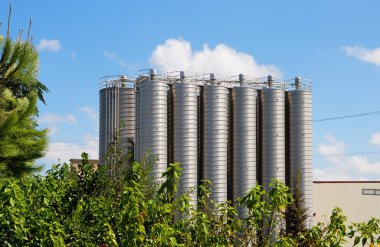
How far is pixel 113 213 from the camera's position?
9219 millimetres

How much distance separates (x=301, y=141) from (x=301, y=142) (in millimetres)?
60

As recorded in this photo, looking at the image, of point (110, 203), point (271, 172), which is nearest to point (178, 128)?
point (271, 172)

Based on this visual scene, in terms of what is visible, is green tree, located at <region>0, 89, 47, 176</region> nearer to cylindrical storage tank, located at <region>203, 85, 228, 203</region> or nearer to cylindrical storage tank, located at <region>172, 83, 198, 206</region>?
cylindrical storage tank, located at <region>172, 83, 198, 206</region>

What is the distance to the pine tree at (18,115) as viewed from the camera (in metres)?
25.1

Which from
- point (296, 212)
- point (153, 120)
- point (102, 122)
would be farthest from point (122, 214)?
point (102, 122)

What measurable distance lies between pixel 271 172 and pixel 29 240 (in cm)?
2649

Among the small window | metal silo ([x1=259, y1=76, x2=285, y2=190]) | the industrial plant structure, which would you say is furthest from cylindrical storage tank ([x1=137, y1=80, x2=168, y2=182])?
the small window

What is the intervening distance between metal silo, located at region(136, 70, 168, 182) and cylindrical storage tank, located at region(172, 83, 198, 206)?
61 cm

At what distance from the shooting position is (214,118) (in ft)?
105

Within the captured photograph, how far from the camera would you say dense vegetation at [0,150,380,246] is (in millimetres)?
8133

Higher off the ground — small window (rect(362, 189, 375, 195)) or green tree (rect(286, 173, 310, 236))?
small window (rect(362, 189, 375, 195))

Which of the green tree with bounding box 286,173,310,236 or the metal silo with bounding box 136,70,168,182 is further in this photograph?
the green tree with bounding box 286,173,310,236

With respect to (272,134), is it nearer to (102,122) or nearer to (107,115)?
(107,115)

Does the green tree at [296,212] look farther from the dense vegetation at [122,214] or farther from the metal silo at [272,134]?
the dense vegetation at [122,214]
